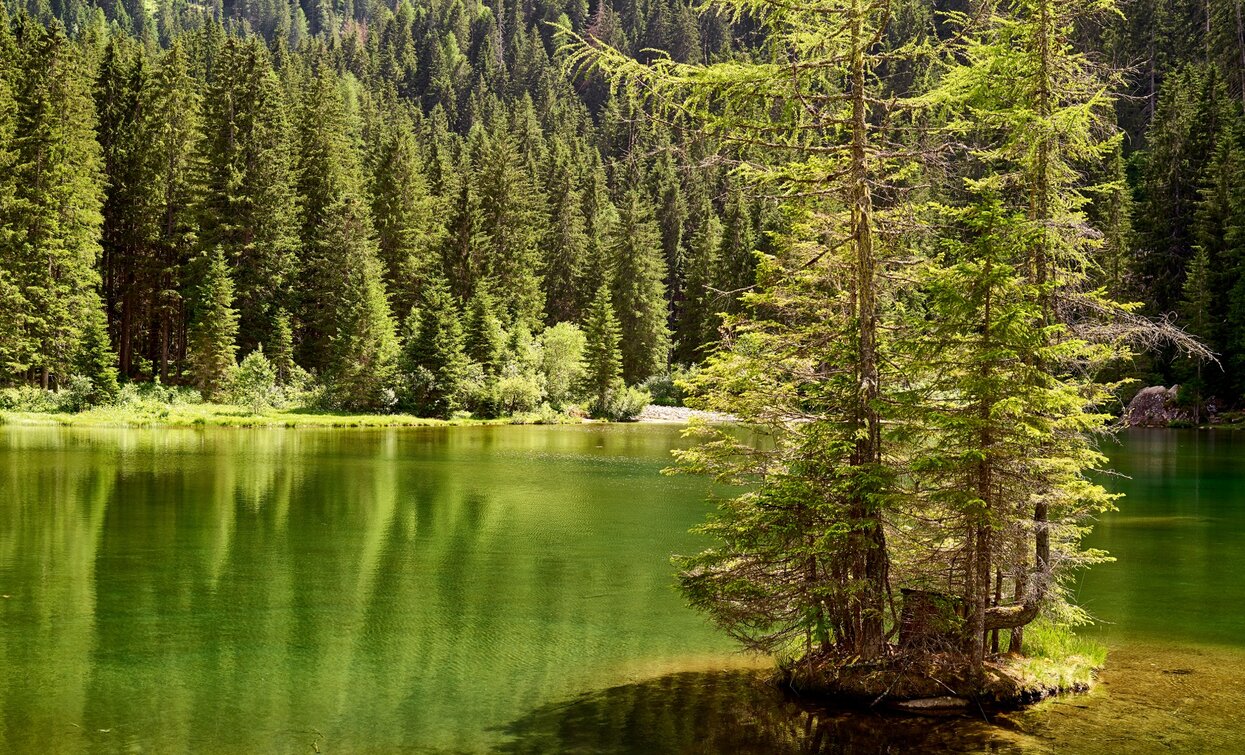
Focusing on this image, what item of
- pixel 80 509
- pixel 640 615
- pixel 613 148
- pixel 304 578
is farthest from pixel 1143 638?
pixel 613 148

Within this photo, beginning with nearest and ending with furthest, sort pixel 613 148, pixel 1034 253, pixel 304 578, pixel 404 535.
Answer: pixel 1034 253
pixel 304 578
pixel 404 535
pixel 613 148

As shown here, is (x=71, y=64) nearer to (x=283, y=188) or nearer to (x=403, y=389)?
(x=283, y=188)

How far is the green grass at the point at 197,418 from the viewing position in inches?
1837

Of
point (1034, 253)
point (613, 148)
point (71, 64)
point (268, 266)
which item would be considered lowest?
point (1034, 253)

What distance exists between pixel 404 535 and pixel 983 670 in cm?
1374

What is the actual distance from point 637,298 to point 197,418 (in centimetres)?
4025

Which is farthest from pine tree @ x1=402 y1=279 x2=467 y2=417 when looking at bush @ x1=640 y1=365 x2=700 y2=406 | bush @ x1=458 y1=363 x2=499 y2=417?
bush @ x1=640 y1=365 x2=700 y2=406

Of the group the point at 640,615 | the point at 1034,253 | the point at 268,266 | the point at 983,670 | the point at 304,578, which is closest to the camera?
the point at 983,670

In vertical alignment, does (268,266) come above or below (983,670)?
above

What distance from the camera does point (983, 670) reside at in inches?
441

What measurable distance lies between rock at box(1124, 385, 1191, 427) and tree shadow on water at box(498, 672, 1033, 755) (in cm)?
5801

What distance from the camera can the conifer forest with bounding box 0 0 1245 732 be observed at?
36.4 feet

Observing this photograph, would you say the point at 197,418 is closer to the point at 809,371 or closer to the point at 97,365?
the point at 97,365

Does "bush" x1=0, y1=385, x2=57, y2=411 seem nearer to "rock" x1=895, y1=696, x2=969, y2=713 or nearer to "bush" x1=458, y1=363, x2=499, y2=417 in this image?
"bush" x1=458, y1=363, x2=499, y2=417
